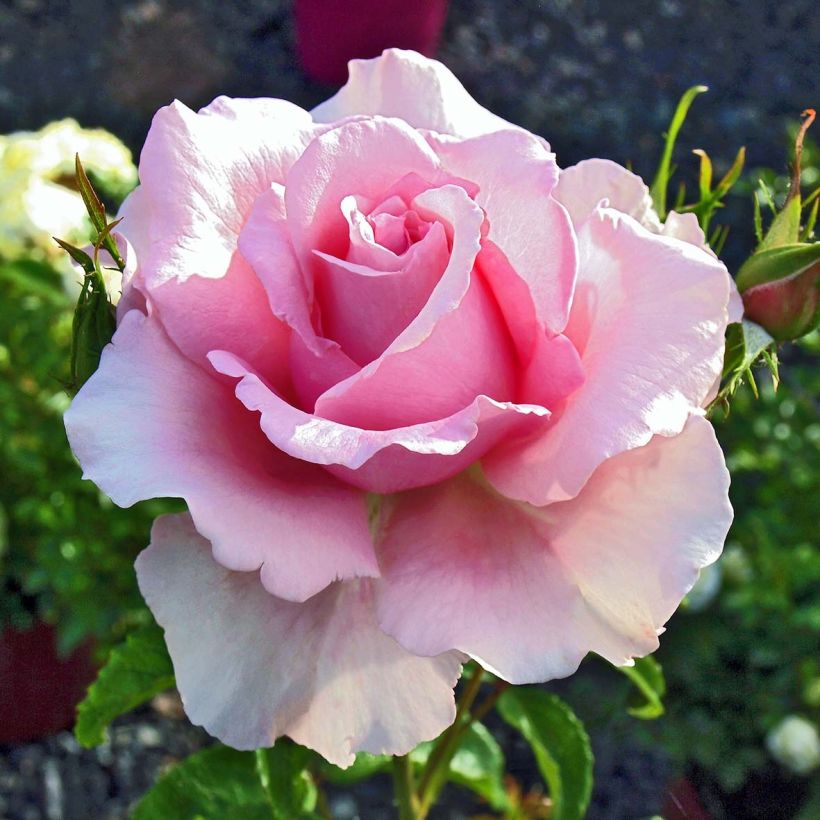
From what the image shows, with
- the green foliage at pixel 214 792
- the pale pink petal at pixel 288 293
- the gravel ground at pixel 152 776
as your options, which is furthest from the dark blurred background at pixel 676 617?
the green foliage at pixel 214 792

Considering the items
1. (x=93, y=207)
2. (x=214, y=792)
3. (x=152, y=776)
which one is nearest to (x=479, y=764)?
(x=214, y=792)

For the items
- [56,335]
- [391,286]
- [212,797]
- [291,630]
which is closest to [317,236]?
[391,286]

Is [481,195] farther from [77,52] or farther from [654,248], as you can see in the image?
[77,52]

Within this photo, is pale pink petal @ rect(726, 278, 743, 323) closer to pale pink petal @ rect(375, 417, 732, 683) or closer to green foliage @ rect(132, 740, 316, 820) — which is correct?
pale pink petal @ rect(375, 417, 732, 683)

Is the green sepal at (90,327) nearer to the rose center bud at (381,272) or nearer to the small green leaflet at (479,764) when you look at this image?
the rose center bud at (381,272)

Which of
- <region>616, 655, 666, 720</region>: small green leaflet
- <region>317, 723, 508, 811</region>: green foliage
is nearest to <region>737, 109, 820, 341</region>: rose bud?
<region>616, 655, 666, 720</region>: small green leaflet

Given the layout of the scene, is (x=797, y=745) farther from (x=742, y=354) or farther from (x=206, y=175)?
(x=206, y=175)
